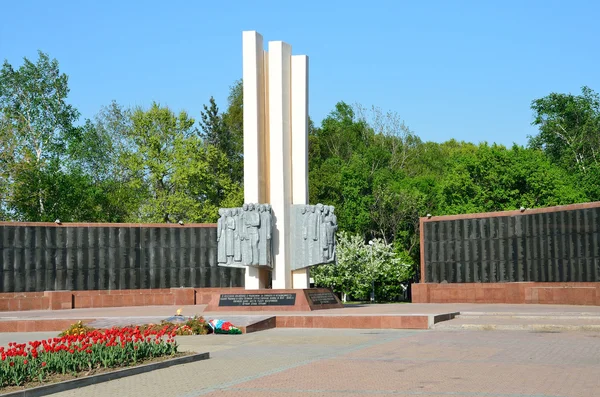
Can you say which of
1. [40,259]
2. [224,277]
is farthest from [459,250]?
[40,259]

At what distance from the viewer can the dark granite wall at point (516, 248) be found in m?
32.1

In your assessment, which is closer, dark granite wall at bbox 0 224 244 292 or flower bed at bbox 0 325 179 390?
flower bed at bbox 0 325 179 390

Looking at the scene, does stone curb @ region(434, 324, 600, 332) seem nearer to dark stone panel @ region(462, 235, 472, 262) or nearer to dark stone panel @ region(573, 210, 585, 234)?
dark stone panel @ region(573, 210, 585, 234)

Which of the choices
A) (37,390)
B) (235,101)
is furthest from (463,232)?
(235,101)

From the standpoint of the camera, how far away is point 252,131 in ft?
95.7

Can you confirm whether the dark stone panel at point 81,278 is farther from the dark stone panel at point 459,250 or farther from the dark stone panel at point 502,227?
the dark stone panel at point 502,227

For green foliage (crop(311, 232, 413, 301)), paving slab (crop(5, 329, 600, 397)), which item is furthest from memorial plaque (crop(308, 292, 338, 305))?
green foliage (crop(311, 232, 413, 301))

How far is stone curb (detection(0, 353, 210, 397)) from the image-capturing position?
11.7 metres

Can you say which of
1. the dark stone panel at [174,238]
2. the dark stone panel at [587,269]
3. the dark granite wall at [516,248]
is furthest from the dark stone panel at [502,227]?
the dark stone panel at [174,238]

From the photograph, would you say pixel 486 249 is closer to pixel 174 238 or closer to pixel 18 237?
pixel 174 238

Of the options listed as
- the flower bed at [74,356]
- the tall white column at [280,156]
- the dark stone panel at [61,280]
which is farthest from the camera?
the dark stone panel at [61,280]

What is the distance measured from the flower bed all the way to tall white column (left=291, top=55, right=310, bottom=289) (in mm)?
13795

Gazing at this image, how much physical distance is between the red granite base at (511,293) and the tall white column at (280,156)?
34.4 feet

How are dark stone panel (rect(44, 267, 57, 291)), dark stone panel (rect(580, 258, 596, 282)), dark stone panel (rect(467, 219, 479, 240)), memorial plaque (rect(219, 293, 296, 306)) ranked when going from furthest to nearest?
1. dark stone panel (rect(467, 219, 479, 240))
2. dark stone panel (rect(44, 267, 57, 291))
3. dark stone panel (rect(580, 258, 596, 282))
4. memorial plaque (rect(219, 293, 296, 306))
